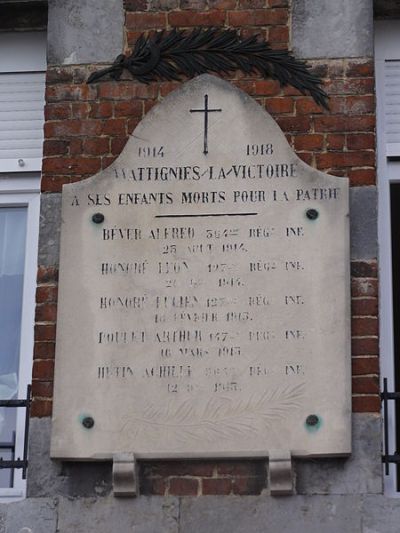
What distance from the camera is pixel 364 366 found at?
716 centimetres

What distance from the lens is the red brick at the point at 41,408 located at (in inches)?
286

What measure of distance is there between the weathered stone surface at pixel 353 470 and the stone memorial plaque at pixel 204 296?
71 mm

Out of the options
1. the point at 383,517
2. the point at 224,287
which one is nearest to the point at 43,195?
the point at 224,287

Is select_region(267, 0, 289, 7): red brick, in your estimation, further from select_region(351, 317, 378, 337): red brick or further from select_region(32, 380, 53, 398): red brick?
select_region(32, 380, 53, 398): red brick

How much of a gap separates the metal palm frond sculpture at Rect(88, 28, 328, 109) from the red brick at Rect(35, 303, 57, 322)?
3.48 feet

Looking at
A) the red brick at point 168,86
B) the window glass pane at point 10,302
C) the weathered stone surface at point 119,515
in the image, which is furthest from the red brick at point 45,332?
the red brick at point 168,86

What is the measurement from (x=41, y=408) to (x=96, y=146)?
120cm

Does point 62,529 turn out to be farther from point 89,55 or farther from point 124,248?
point 89,55

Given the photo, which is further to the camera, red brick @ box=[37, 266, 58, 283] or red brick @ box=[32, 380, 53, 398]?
red brick @ box=[37, 266, 58, 283]

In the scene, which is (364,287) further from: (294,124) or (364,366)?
(294,124)

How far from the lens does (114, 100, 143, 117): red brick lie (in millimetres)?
7691

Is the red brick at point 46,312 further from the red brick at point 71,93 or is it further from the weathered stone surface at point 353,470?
the weathered stone surface at point 353,470

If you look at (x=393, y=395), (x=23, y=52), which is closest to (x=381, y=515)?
(x=393, y=395)

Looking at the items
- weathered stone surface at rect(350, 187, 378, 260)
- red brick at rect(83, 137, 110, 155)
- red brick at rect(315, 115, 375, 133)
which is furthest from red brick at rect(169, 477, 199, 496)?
red brick at rect(315, 115, 375, 133)
